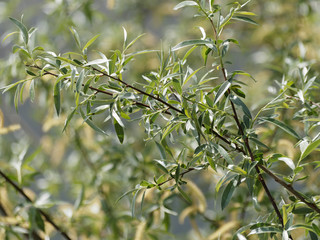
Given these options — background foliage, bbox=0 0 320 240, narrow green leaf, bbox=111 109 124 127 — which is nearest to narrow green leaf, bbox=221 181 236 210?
background foliage, bbox=0 0 320 240

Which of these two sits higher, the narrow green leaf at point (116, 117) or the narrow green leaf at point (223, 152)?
the narrow green leaf at point (116, 117)

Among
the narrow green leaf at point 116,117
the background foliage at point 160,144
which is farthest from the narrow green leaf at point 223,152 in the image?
the narrow green leaf at point 116,117

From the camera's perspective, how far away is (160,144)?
1.92 ft

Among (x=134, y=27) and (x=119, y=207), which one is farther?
(x=134, y=27)

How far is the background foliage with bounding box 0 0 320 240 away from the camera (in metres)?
0.55

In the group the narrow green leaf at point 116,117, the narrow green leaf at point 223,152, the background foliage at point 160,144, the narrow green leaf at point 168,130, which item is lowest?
the background foliage at point 160,144

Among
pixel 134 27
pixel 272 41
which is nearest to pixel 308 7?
pixel 272 41

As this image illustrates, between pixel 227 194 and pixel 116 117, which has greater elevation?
pixel 116 117

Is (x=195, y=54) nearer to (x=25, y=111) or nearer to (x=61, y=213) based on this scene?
(x=61, y=213)

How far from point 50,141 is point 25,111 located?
1419mm

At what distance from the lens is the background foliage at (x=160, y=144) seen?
555mm

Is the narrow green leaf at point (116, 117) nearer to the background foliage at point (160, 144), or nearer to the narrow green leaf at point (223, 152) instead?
the background foliage at point (160, 144)

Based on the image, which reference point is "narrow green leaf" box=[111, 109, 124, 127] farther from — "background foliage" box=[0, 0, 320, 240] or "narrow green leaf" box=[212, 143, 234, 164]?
"narrow green leaf" box=[212, 143, 234, 164]

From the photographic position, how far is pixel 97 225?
1.09m
